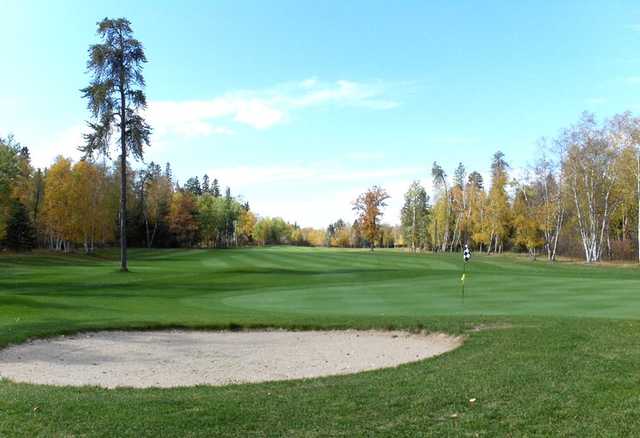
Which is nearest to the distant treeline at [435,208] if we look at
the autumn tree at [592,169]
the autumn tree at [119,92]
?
the autumn tree at [592,169]

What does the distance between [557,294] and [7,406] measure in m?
20.5

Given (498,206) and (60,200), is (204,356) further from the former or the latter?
(498,206)

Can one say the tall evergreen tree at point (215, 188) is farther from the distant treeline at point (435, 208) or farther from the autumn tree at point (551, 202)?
the autumn tree at point (551, 202)

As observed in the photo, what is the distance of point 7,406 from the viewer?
7.57m

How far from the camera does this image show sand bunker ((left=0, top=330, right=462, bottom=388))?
1115cm

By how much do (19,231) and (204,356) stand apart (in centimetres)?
6734

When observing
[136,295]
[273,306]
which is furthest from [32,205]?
[273,306]

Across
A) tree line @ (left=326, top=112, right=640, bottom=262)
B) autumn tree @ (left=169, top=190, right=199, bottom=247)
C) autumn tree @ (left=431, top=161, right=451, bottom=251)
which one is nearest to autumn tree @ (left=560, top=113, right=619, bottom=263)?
tree line @ (left=326, top=112, right=640, bottom=262)

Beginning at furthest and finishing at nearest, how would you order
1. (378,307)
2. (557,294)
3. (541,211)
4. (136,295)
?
(541,211)
(136,295)
(557,294)
(378,307)

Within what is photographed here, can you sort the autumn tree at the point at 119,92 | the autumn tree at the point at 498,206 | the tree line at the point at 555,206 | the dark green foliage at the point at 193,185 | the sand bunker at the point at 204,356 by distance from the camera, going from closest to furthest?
the sand bunker at the point at 204,356 → the autumn tree at the point at 119,92 → the tree line at the point at 555,206 → the autumn tree at the point at 498,206 → the dark green foliage at the point at 193,185

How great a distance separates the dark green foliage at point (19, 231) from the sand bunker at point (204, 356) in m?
62.1

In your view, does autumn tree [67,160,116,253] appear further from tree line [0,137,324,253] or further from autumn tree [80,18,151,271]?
autumn tree [80,18,151,271]

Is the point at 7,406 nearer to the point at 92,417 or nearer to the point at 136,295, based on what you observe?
the point at 92,417

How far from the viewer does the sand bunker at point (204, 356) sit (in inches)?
439
